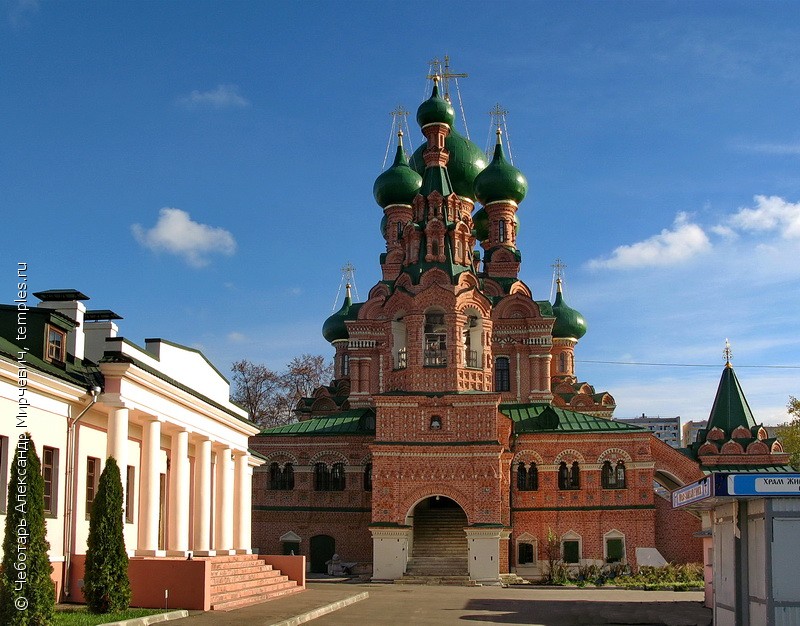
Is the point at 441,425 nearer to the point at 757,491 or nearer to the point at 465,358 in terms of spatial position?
the point at 465,358

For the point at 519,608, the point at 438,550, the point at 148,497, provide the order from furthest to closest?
the point at 438,550
the point at 519,608
the point at 148,497

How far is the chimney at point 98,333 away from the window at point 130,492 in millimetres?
2496

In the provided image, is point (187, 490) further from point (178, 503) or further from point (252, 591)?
point (252, 591)

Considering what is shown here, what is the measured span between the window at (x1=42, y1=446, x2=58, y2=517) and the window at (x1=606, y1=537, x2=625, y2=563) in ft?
78.8

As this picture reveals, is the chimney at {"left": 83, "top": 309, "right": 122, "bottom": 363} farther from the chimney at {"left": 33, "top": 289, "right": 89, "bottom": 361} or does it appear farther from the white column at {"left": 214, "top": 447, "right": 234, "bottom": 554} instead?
the white column at {"left": 214, "top": 447, "right": 234, "bottom": 554}

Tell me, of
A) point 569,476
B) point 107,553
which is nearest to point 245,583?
point 107,553

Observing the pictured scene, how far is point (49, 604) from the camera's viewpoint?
13430 millimetres

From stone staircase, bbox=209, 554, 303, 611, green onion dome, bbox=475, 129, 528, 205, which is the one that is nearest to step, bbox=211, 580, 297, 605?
stone staircase, bbox=209, 554, 303, 611

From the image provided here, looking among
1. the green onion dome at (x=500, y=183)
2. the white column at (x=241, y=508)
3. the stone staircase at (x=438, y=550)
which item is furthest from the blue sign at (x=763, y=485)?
the green onion dome at (x=500, y=183)

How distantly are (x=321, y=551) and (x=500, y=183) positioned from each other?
685 inches

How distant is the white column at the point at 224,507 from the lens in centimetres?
2455

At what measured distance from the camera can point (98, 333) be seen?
66.2ft

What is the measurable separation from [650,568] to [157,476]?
20.2 m

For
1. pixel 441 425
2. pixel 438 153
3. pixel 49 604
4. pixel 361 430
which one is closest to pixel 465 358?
pixel 441 425
